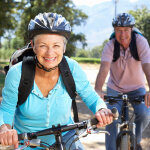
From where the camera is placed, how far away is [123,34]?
4.05 metres

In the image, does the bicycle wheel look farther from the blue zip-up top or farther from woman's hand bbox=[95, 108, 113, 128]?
woman's hand bbox=[95, 108, 113, 128]

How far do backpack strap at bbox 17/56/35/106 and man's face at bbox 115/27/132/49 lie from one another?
1.94 metres

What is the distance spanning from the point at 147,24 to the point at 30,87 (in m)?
43.1

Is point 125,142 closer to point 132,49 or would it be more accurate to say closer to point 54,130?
point 132,49

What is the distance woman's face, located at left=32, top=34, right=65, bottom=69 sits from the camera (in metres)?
2.35

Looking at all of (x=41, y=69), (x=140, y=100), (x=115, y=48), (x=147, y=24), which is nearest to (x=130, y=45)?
(x=115, y=48)

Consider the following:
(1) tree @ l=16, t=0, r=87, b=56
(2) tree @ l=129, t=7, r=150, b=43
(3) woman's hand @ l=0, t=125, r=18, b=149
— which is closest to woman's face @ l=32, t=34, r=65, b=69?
(3) woman's hand @ l=0, t=125, r=18, b=149

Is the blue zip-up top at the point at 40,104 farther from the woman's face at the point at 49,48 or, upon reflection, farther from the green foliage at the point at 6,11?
the green foliage at the point at 6,11

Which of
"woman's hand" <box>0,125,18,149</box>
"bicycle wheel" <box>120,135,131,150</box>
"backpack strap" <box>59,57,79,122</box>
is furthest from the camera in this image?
"bicycle wheel" <box>120,135,131,150</box>

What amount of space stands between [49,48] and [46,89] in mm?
348

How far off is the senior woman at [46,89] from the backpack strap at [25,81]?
0.10 ft

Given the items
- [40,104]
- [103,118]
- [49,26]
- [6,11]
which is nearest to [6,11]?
[6,11]

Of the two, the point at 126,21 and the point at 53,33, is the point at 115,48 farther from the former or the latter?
the point at 53,33

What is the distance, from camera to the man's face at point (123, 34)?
4.05m
